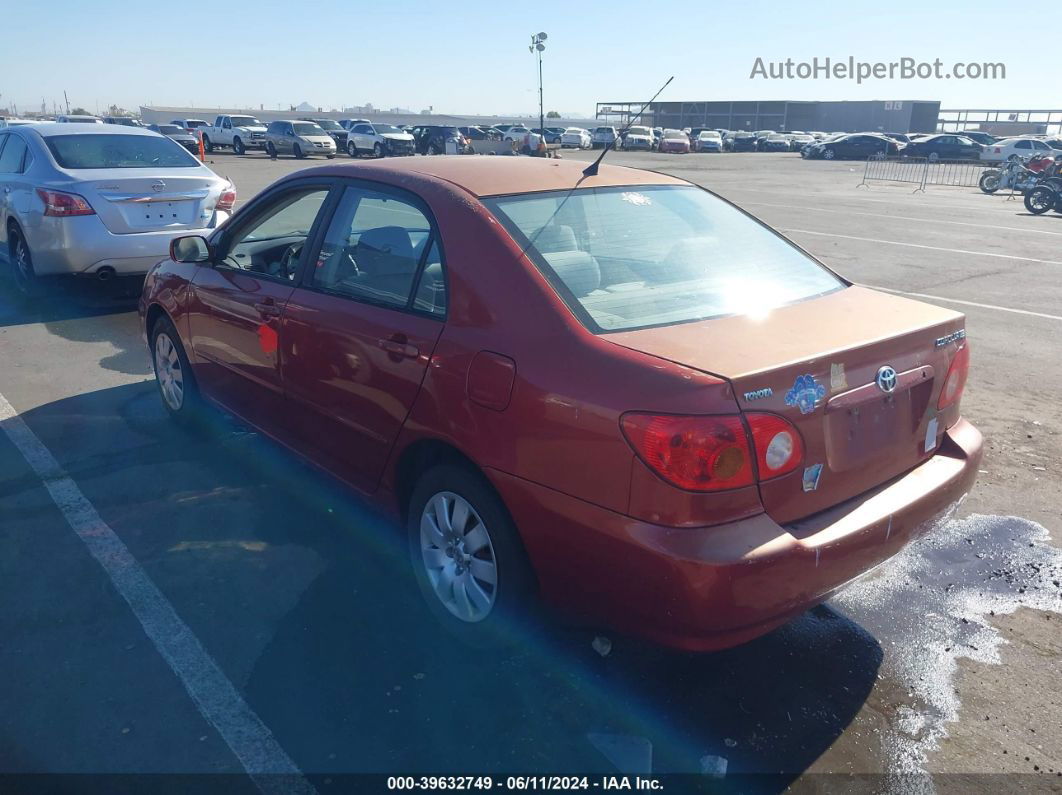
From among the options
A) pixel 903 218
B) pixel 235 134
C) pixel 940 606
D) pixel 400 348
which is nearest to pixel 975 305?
pixel 940 606

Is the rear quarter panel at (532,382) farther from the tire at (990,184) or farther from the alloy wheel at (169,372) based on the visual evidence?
the tire at (990,184)

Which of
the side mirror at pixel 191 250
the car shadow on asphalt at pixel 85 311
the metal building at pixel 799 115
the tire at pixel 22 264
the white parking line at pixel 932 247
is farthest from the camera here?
the metal building at pixel 799 115

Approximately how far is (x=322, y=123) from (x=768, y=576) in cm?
5239

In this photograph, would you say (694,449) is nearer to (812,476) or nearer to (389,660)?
(812,476)

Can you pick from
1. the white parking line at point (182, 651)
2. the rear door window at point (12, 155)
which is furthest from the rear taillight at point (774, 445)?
the rear door window at point (12, 155)

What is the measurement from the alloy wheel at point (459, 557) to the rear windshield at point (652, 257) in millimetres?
883

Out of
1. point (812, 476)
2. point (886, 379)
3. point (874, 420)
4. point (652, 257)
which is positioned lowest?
point (812, 476)

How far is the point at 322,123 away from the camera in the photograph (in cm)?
5059

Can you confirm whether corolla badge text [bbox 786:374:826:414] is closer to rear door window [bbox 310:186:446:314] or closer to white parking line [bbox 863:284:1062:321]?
rear door window [bbox 310:186:446:314]

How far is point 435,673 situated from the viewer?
320 cm

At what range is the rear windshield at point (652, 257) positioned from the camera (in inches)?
122

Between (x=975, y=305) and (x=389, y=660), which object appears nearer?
(x=389, y=660)

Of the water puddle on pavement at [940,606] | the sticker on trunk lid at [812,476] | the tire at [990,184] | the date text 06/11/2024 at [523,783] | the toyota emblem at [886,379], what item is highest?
the toyota emblem at [886,379]

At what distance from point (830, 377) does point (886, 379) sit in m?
0.30
